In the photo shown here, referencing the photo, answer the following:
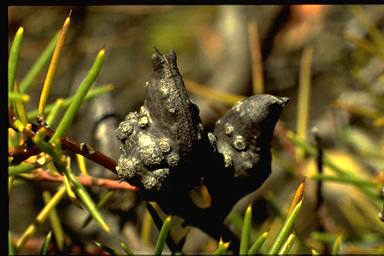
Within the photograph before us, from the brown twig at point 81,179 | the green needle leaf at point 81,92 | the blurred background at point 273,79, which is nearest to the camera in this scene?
the green needle leaf at point 81,92

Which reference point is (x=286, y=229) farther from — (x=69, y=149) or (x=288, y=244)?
(x=69, y=149)

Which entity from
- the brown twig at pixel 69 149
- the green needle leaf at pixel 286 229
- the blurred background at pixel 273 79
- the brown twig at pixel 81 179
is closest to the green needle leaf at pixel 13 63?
the brown twig at pixel 69 149

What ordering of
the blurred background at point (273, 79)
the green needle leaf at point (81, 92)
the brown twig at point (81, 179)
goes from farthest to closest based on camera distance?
the blurred background at point (273, 79) → the brown twig at point (81, 179) → the green needle leaf at point (81, 92)

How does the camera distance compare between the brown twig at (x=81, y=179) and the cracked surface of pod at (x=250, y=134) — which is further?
the brown twig at (x=81, y=179)

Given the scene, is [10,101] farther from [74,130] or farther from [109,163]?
[74,130]

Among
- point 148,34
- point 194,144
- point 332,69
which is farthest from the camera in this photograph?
point 148,34

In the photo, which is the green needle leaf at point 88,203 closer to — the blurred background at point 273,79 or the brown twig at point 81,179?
the brown twig at point 81,179
